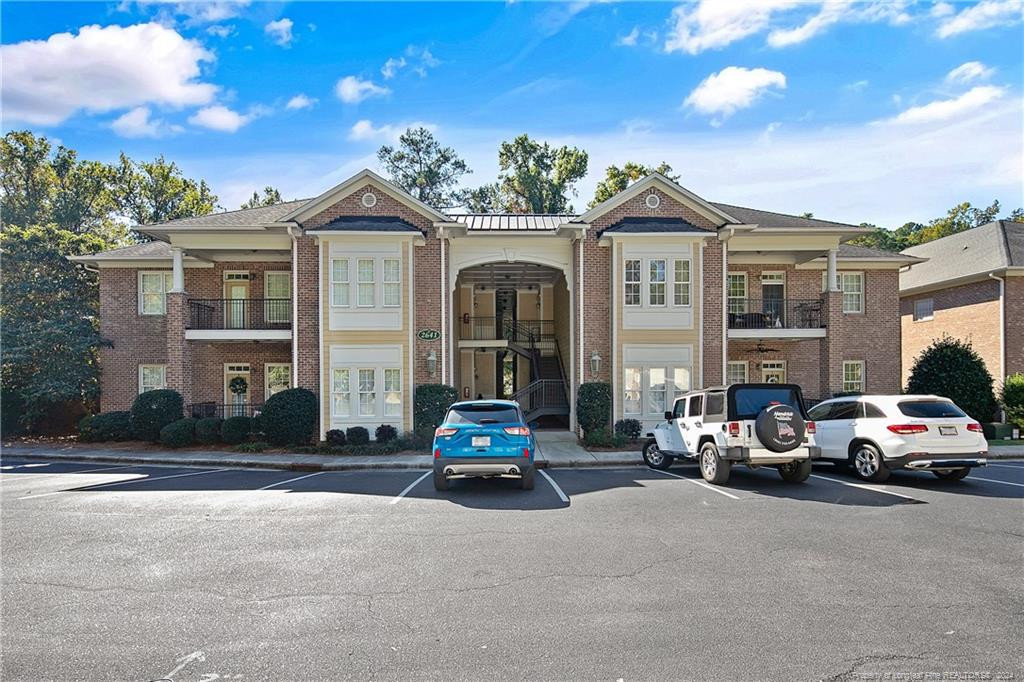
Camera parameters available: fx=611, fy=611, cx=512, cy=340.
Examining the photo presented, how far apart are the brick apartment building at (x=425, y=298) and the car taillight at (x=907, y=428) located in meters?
8.21

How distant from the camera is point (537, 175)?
140 feet

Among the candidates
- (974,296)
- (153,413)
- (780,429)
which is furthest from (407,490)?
(974,296)

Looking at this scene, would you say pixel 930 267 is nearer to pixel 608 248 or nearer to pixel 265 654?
pixel 608 248

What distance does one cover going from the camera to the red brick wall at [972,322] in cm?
2295

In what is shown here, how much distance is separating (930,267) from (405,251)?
78.2ft

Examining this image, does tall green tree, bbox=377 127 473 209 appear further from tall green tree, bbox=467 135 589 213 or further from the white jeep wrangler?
the white jeep wrangler

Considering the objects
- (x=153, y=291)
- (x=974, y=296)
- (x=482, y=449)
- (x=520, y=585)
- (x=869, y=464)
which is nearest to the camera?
(x=520, y=585)

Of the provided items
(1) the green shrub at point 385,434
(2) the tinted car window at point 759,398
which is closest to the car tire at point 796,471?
(2) the tinted car window at point 759,398

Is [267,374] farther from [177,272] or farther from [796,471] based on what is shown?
[796,471]

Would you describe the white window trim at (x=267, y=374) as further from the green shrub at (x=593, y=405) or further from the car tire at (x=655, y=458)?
the car tire at (x=655, y=458)

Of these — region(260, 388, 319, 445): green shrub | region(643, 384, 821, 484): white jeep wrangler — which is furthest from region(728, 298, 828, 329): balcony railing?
region(260, 388, 319, 445): green shrub

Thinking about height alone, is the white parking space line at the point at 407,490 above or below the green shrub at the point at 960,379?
below

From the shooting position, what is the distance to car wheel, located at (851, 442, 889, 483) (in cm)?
1131

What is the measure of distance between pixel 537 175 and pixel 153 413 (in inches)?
1196
